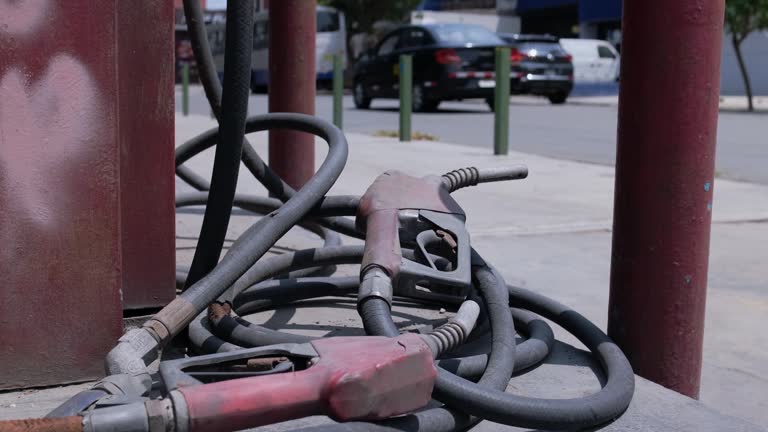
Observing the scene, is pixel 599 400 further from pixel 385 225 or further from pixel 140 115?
pixel 140 115

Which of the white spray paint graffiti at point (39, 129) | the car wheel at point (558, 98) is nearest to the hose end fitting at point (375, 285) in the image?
the white spray paint graffiti at point (39, 129)

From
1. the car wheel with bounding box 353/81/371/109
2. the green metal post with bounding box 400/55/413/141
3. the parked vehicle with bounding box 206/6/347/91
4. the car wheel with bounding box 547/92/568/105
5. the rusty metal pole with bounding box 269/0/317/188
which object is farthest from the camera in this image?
the parked vehicle with bounding box 206/6/347/91

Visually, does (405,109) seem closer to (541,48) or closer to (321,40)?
(541,48)

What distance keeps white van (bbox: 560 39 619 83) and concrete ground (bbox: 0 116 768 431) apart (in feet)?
59.5

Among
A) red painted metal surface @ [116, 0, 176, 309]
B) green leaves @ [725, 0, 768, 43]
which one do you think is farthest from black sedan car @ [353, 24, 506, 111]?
red painted metal surface @ [116, 0, 176, 309]

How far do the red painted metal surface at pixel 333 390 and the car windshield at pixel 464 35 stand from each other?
1620 centimetres

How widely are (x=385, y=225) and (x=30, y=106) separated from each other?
0.84 m

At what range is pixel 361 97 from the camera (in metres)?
20.1

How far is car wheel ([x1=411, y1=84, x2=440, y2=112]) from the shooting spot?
1805cm

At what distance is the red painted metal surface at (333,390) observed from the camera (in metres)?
1.79

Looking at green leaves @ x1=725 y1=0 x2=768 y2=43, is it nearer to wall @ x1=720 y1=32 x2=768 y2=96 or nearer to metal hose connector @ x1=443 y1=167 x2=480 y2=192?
wall @ x1=720 y1=32 x2=768 y2=96

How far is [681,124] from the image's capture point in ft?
8.41

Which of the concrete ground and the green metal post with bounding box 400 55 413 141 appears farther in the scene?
the green metal post with bounding box 400 55 413 141

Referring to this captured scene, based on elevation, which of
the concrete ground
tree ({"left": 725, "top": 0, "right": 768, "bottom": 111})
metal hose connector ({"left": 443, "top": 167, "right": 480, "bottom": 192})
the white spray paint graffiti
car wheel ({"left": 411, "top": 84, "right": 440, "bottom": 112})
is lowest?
car wheel ({"left": 411, "top": 84, "right": 440, "bottom": 112})
